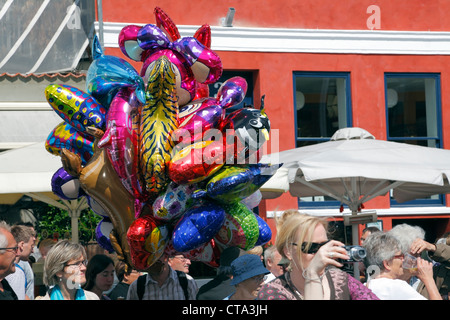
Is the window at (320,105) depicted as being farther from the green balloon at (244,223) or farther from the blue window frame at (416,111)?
the green balloon at (244,223)

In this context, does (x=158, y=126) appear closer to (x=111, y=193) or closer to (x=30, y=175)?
(x=111, y=193)

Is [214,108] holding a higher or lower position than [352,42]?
lower

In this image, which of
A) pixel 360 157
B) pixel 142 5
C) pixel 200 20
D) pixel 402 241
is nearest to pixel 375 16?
pixel 200 20

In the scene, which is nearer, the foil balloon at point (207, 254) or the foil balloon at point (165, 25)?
the foil balloon at point (207, 254)

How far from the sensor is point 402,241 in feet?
15.4

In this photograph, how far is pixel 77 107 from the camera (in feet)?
13.3

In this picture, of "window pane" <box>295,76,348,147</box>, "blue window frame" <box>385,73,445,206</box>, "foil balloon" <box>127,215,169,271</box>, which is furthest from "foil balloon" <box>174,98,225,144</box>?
"blue window frame" <box>385,73,445,206</box>

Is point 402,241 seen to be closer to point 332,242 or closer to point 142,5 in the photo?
point 332,242

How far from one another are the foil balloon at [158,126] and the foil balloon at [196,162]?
76 mm

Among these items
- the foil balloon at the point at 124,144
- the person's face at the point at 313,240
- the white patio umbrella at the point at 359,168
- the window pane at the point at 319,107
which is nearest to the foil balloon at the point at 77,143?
the foil balloon at the point at 124,144

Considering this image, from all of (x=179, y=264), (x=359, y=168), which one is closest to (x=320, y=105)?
(x=359, y=168)

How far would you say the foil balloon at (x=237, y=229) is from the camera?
Result: 3.84m
